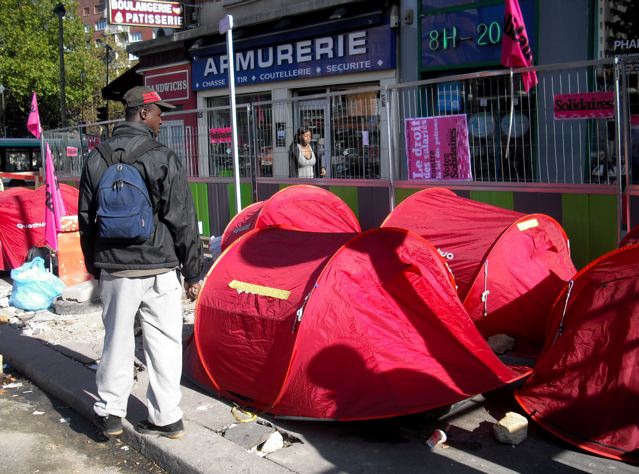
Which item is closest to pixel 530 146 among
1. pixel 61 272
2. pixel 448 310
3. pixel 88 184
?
pixel 448 310

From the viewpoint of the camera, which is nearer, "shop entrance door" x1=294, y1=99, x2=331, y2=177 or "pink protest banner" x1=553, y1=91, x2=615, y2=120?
"pink protest banner" x1=553, y1=91, x2=615, y2=120

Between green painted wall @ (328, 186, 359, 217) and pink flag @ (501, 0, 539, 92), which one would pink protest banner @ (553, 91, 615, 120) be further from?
green painted wall @ (328, 186, 359, 217)

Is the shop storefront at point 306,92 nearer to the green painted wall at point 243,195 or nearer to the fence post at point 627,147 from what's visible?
the green painted wall at point 243,195

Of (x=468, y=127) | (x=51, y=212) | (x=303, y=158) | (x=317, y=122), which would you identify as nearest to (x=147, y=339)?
(x=468, y=127)

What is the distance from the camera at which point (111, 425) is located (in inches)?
161

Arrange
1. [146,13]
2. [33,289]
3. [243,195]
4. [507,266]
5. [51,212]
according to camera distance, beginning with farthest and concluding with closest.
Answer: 1. [146,13]
2. [243,195]
3. [51,212]
4. [33,289]
5. [507,266]

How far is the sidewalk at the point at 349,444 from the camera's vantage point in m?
3.67

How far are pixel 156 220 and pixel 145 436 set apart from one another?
1.26 m

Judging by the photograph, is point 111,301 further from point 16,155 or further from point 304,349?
point 16,155

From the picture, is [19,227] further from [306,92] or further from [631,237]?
[631,237]

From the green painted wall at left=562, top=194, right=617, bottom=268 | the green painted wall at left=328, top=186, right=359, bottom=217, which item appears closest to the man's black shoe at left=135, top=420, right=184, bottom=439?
the green painted wall at left=562, top=194, right=617, bottom=268

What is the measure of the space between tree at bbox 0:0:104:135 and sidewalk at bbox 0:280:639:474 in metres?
36.5

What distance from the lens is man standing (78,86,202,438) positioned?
152 inches

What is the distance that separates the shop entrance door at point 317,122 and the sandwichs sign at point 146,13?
25.3ft
